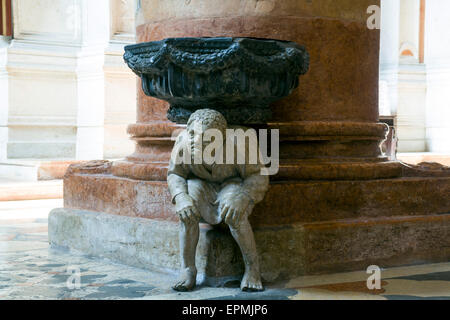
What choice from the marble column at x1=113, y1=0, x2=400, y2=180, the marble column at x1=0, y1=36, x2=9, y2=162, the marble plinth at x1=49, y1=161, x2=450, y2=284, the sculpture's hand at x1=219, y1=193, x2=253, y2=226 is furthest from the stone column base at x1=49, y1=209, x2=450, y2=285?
the marble column at x1=0, y1=36, x2=9, y2=162

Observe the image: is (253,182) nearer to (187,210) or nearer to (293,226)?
(187,210)

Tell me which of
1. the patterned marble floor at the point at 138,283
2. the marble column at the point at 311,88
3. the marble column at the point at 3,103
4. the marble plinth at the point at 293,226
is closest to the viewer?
the patterned marble floor at the point at 138,283

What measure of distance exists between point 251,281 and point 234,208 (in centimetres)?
43

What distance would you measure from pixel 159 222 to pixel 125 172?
64cm

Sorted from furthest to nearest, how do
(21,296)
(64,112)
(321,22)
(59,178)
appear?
(64,112) < (59,178) < (321,22) < (21,296)

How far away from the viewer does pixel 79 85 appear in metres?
11.6

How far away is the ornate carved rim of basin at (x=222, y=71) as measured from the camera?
414 cm

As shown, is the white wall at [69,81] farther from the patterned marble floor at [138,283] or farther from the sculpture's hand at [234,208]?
the sculpture's hand at [234,208]

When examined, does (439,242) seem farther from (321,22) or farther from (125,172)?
(125,172)

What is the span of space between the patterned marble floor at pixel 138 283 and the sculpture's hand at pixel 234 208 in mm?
412

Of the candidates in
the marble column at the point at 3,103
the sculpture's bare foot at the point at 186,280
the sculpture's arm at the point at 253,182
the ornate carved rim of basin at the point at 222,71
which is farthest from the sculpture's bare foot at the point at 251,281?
the marble column at the point at 3,103

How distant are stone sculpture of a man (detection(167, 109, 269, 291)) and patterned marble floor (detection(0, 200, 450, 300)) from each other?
0.15 meters

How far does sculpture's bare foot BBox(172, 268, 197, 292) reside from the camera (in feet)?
13.6

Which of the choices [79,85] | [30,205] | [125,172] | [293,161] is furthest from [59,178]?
[293,161]
